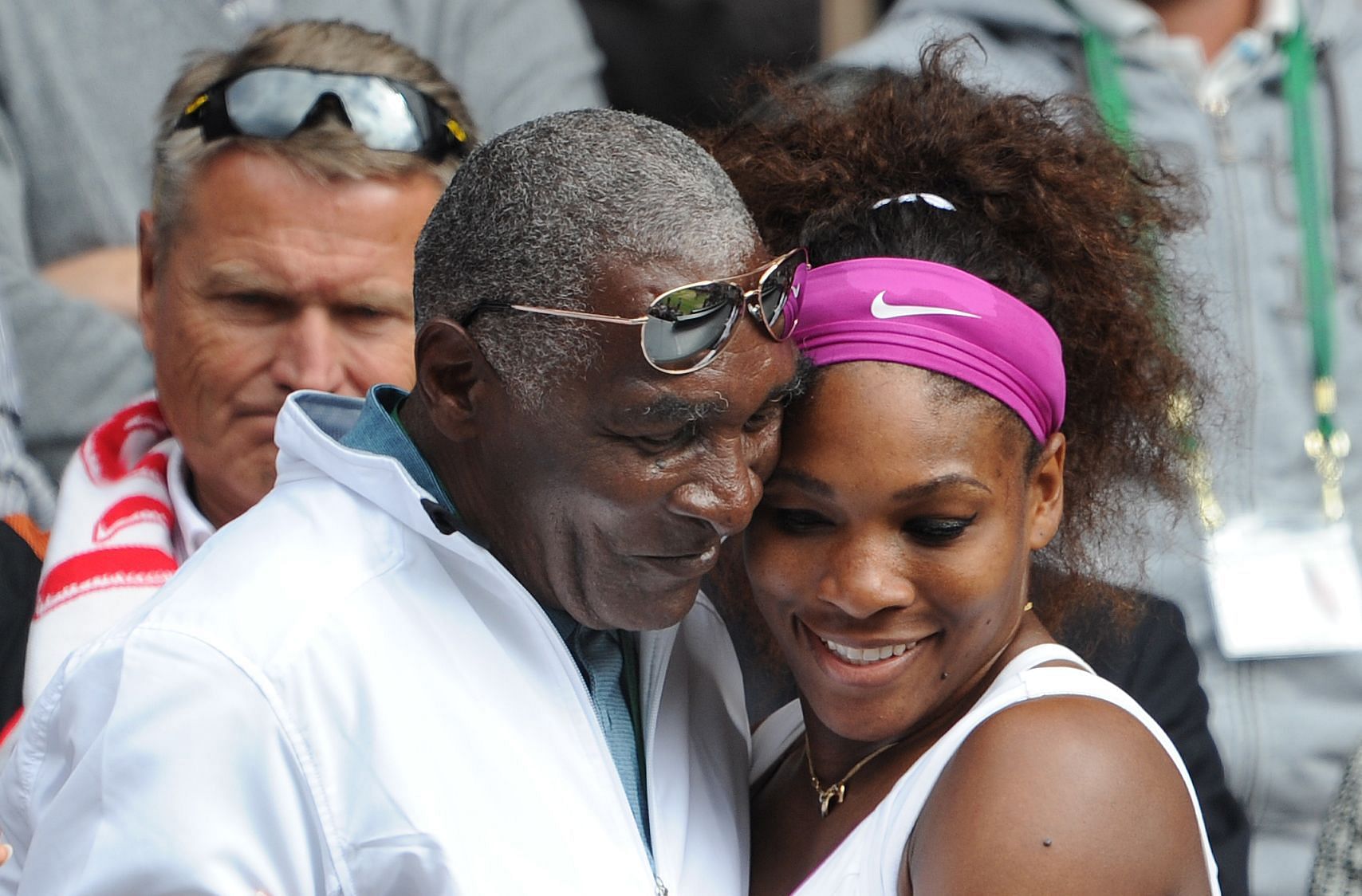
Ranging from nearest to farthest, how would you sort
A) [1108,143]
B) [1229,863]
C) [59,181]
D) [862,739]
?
[862,739]
[1108,143]
[1229,863]
[59,181]

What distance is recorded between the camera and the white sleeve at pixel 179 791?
1523 mm

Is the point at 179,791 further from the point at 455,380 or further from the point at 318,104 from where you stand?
the point at 318,104

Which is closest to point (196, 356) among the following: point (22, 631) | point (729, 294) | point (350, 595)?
point (22, 631)

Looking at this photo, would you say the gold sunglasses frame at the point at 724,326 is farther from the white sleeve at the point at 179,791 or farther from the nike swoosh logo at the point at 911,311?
the white sleeve at the point at 179,791

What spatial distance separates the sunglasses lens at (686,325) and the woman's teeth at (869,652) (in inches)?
16.4

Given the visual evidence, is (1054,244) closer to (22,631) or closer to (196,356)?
(196,356)

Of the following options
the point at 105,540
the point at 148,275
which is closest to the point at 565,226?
the point at 105,540

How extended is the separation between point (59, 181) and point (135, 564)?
3.86 ft

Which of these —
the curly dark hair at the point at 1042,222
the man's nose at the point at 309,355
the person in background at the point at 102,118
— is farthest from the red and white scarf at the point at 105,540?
the curly dark hair at the point at 1042,222

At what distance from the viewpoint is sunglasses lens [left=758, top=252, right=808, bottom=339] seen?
1695 mm

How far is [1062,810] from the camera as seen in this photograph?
1623mm

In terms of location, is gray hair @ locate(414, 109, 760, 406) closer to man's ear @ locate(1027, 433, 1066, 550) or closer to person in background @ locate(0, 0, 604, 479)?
man's ear @ locate(1027, 433, 1066, 550)

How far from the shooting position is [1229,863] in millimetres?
2500

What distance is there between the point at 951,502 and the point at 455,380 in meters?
0.55
